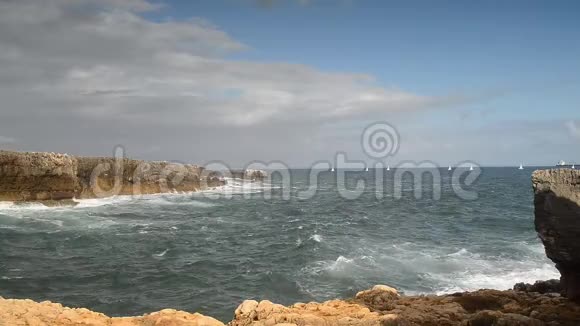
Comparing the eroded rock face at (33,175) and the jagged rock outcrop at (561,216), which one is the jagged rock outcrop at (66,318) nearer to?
the jagged rock outcrop at (561,216)

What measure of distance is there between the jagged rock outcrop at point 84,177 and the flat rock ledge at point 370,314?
41117 millimetres

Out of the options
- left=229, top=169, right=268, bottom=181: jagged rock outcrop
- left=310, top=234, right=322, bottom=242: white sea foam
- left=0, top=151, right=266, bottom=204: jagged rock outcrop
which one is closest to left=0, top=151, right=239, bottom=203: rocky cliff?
left=0, top=151, right=266, bottom=204: jagged rock outcrop

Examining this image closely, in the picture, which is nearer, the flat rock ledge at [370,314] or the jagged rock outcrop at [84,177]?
the flat rock ledge at [370,314]

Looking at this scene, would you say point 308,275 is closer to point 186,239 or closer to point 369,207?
point 186,239

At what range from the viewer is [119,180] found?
63.0 meters

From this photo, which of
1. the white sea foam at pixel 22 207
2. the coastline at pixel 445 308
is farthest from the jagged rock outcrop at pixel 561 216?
the white sea foam at pixel 22 207

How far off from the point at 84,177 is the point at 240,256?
1634 inches

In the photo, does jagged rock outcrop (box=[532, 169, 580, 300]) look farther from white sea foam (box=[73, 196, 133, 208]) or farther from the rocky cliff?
the rocky cliff

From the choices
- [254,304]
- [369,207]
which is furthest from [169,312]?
[369,207]

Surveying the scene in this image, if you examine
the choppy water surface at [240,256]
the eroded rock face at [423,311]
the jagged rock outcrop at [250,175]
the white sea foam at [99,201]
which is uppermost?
the jagged rock outcrop at [250,175]

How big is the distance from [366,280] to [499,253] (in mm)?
10545

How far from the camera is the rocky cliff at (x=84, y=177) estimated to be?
46.0 meters

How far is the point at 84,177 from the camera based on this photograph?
2312 inches

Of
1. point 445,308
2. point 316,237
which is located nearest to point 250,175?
point 316,237
